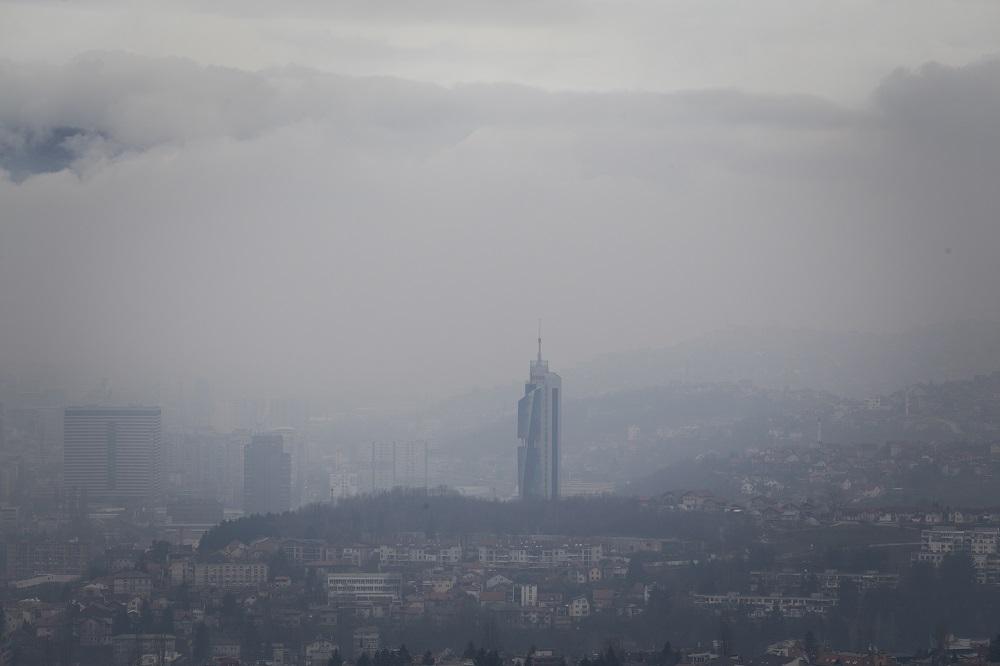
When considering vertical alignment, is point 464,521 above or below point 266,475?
below

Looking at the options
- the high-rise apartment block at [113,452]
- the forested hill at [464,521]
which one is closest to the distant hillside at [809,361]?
the forested hill at [464,521]

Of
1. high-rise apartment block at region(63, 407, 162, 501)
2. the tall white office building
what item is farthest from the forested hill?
the tall white office building

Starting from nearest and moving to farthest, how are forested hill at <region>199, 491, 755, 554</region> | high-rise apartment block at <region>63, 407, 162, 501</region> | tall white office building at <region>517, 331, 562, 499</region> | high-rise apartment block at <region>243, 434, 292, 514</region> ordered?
1. forested hill at <region>199, 491, 755, 554</region>
2. high-rise apartment block at <region>63, 407, 162, 501</region>
3. high-rise apartment block at <region>243, 434, 292, 514</region>
4. tall white office building at <region>517, 331, 562, 499</region>

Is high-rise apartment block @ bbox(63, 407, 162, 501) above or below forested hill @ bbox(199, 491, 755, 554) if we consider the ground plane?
above

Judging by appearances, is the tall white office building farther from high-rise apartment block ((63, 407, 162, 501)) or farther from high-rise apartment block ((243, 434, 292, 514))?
high-rise apartment block ((63, 407, 162, 501))

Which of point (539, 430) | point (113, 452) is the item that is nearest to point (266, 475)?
point (113, 452)

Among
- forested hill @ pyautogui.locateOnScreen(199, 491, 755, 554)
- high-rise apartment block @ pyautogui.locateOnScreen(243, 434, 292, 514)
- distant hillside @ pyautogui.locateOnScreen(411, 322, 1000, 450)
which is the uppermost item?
distant hillside @ pyautogui.locateOnScreen(411, 322, 1000, 450)

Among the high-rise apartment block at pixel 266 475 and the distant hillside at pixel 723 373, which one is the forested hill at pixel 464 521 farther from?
the distant hillside at pixel 723 373

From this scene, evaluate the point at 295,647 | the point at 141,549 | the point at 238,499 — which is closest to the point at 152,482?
the point at 238,499

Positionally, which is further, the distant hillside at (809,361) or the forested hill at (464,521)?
the distant hillside at (809,361)

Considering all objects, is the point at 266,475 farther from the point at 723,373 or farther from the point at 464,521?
A: the point at 723,373
